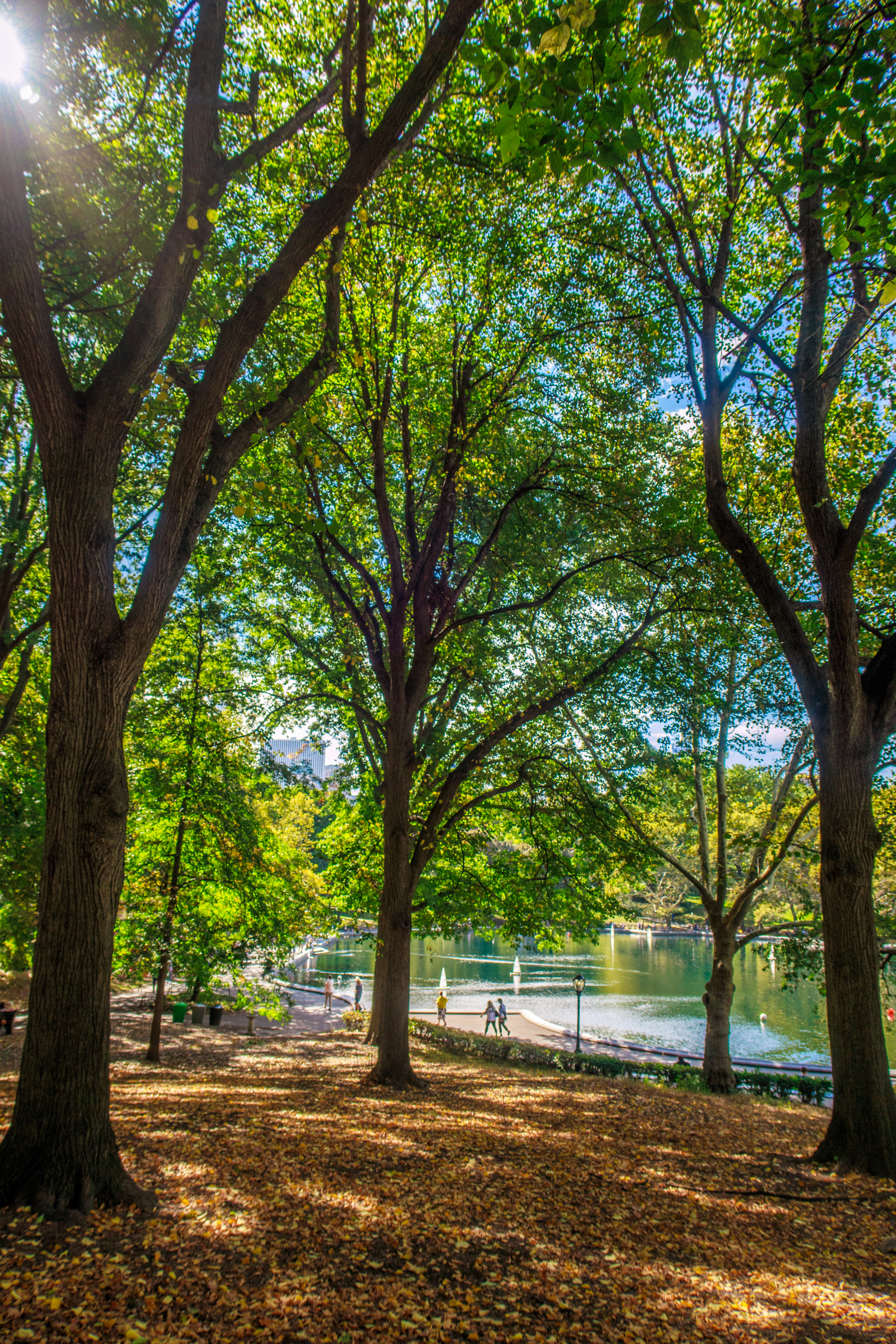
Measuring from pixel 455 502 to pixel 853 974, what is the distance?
773cm

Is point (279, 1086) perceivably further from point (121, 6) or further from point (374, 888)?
point (121, 6)

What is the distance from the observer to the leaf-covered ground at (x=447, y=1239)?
3.26 metres

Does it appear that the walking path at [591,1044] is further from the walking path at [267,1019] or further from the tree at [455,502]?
the tree at [455,502]

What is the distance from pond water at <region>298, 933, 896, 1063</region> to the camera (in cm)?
2641

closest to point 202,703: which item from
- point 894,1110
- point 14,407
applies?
point 14,407

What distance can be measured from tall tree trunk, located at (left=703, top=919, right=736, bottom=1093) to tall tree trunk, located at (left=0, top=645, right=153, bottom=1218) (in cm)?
1310

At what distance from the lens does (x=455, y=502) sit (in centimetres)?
1070

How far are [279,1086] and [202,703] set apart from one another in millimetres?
6487

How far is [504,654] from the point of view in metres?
13.6

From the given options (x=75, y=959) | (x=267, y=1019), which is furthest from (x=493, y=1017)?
(x=75, y=959)

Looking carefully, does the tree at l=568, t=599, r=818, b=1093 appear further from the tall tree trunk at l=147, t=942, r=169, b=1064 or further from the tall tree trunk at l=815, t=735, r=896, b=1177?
the tall tree trunk at l=147, t=942, r=169, b=1064

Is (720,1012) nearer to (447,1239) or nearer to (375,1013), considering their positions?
(375,1013)

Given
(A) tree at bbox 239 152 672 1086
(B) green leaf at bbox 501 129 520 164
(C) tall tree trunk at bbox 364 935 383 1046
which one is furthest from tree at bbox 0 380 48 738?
(C) tall tree trunk at bbox 364 935 383 1046

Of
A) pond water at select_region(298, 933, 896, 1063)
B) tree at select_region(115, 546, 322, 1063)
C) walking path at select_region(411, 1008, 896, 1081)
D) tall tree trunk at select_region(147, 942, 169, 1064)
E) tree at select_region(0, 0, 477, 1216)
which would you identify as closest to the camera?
tree at select_region(0, 0, 477, 1216)
